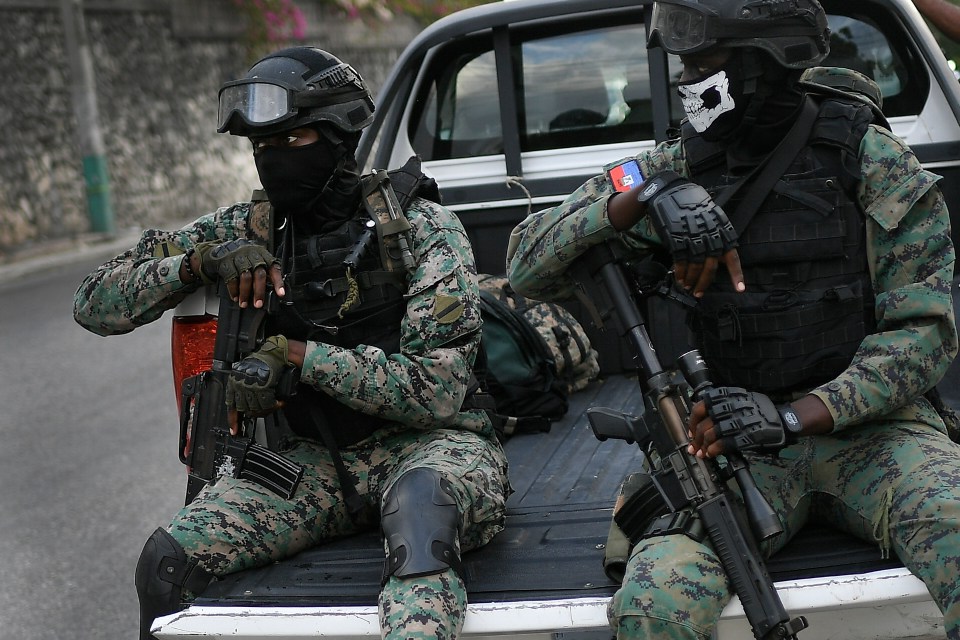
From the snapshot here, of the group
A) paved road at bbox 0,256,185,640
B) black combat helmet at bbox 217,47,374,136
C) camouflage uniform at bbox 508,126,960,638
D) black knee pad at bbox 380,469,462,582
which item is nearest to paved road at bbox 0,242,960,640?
paved road at bbox 0,256,185,640

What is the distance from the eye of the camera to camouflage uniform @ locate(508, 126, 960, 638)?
2.57m

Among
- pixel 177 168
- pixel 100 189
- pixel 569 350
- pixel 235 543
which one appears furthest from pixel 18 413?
pixel 177 168

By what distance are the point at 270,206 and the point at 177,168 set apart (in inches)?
580

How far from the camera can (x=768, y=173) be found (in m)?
2.96

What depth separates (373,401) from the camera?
10.4ft

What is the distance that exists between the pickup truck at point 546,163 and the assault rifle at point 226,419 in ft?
0.67

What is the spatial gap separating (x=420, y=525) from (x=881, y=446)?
110cm

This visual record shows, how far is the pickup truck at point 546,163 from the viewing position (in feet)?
9.30

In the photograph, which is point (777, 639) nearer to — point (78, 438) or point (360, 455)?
point (360, 455)

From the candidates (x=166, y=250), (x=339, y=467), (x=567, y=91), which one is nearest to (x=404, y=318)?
(x=339, y=467)

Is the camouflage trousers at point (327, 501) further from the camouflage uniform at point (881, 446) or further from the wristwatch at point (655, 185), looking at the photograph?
the wristwatch at point (655, 185)

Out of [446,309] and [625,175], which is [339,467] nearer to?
[446,309]

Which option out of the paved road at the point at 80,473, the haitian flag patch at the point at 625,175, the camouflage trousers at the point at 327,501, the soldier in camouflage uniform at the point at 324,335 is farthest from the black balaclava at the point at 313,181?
the paved road at the point at 80,473

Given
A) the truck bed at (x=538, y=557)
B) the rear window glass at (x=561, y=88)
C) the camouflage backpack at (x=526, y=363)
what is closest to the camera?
the truck bed at (x=538, y=557)
